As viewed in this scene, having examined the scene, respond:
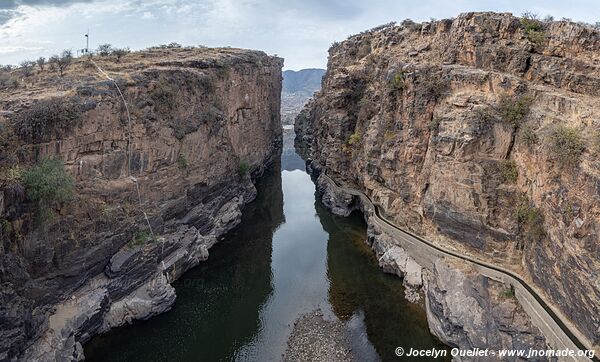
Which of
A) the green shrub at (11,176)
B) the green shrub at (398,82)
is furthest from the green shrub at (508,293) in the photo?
the green shrub at (11,176)

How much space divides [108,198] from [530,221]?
21.3 m

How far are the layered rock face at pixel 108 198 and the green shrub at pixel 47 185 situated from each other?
13.2 inches

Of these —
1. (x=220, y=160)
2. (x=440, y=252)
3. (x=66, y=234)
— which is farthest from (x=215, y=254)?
(x=440, y=252)

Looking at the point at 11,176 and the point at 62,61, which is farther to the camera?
the point at 62,61

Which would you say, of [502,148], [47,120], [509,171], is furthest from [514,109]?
[47,120]

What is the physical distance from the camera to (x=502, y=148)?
21562 millimetres

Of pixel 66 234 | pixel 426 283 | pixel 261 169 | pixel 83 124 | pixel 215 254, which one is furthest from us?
pixel 261 169

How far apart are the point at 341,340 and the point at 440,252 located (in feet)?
25.7

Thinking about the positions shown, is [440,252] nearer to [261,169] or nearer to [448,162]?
[448,162]

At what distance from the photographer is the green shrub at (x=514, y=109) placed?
20688mm

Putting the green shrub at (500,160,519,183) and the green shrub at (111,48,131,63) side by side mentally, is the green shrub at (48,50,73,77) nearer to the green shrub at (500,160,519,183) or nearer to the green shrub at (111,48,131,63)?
the green shrub at (111,48,131,63)

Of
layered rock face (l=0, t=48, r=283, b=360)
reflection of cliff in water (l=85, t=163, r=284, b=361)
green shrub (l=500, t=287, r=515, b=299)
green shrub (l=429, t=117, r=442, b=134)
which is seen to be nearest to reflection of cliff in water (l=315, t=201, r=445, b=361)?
green shrub (l=500, t=287, r=515, b=299)

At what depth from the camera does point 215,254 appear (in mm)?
28609

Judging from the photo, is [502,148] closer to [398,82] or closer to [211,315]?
[398,82]
